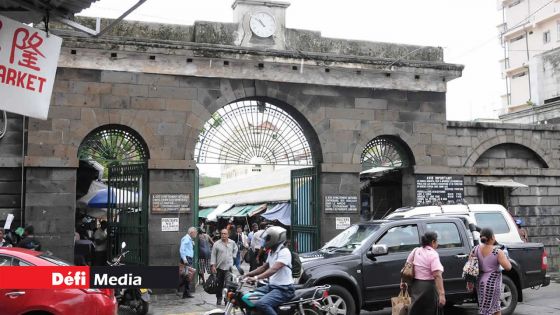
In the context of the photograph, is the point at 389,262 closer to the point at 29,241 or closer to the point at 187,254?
the point at 187,254

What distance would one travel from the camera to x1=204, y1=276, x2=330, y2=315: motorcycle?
292 inches

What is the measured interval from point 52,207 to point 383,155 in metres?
8.91

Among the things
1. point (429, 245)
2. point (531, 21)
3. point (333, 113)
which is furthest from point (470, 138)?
point (531, 21)

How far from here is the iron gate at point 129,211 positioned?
14.4 meters

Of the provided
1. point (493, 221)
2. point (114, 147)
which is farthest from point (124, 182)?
point (493, 221)

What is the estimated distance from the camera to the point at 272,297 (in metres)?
7.58

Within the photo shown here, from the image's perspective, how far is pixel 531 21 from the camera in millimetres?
48562

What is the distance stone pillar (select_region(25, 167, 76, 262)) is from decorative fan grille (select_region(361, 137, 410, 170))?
7764mm

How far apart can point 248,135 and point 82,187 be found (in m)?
6.56

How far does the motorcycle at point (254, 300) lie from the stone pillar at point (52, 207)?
663 centimetres

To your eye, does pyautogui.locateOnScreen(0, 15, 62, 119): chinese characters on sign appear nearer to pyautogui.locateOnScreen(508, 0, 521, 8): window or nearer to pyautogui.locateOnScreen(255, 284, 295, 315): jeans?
pyautogui.locateOnScreen(255, 284, 295, 315): jeans

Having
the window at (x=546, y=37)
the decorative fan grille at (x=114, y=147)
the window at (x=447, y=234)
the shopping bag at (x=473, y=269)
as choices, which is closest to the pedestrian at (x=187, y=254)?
the decorative fan grille at (x=114, y=147)

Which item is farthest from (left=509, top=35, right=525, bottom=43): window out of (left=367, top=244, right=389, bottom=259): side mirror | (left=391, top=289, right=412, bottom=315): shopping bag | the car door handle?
the car door handle

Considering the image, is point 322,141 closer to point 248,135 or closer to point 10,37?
point 248,135
